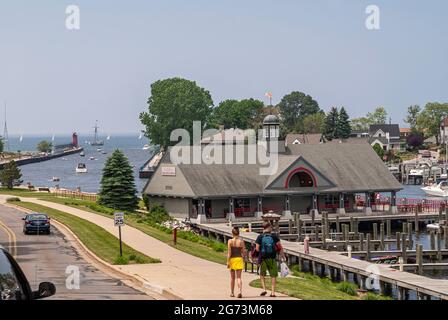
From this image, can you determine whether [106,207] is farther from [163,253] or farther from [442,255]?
[163,253]

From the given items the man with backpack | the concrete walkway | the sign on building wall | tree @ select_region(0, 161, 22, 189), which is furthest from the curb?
tree @ select_region(0, 161, 22, 189)

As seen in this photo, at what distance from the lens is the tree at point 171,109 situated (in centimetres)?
17100

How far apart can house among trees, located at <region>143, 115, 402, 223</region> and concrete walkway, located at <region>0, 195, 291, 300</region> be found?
23382 mm

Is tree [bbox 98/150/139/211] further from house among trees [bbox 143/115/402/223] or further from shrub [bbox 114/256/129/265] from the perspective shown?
shrub [bbox 114/256/129/265]

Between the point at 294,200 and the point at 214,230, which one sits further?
the point at 294,200

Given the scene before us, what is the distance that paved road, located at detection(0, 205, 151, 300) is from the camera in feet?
91.2

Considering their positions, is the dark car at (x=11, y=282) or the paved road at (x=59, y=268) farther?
the paved road at (x=59, y=268)

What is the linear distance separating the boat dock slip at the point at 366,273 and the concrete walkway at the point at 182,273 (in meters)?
8.67

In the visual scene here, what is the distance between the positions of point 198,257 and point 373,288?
366 inches

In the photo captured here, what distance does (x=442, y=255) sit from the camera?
61188 millimetres

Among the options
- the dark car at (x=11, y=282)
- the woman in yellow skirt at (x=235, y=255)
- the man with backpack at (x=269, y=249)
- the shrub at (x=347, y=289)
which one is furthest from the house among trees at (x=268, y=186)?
the dark car at (x=11, y=282)

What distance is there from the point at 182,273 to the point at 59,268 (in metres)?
5.13

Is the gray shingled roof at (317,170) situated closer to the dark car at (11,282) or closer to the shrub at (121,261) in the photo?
the shrub at (121,261)
